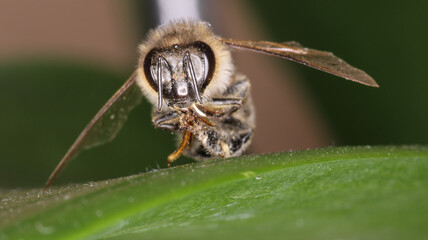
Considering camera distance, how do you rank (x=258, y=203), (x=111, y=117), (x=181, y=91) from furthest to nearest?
(x=111, y=117), (x=181, y=91), (x=258, y=203)

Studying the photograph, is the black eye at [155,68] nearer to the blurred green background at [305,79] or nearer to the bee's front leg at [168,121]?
the bee's front leg at [168,121]

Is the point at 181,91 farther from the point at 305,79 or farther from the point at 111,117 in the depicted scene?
the point at 305,79

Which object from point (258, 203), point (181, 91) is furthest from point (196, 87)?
point (258, 203)

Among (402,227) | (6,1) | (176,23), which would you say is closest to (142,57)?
(176,23)

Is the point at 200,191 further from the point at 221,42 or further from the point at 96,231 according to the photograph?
the point at 221,42

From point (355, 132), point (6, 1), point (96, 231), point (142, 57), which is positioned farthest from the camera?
point (6, 1)
